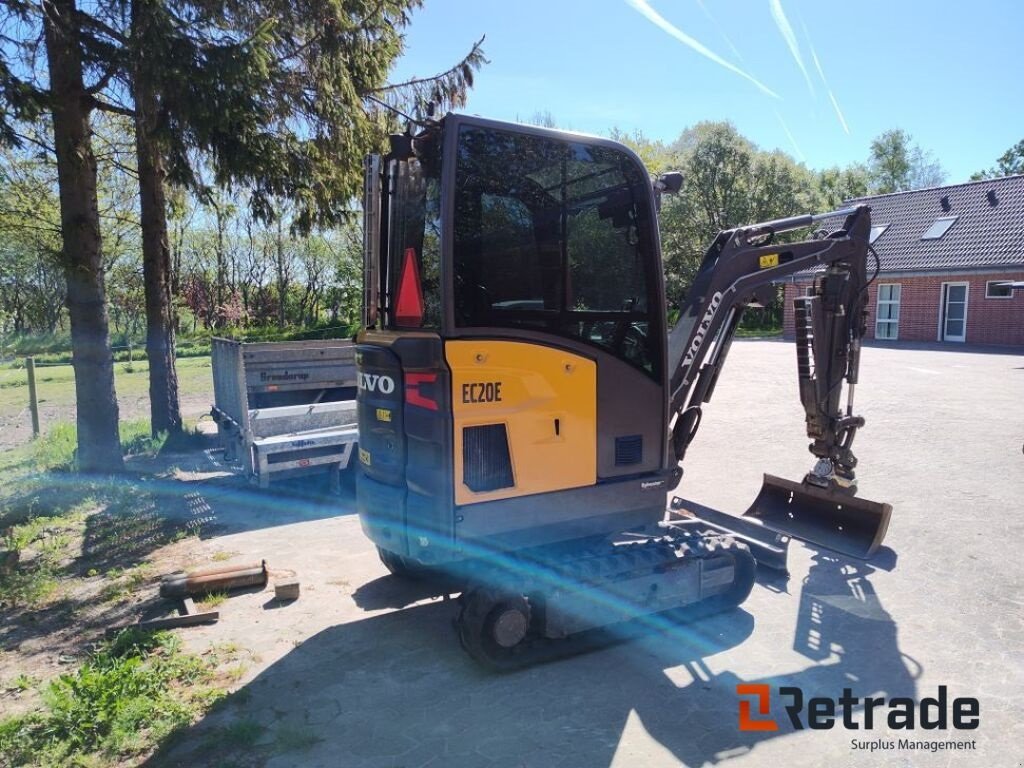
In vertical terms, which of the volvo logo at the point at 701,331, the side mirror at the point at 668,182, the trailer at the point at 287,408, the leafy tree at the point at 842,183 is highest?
→ the leafy tree at the point at 842,183

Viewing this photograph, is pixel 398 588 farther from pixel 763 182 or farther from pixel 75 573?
pixel 763 182

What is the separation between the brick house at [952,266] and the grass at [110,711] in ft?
63.4

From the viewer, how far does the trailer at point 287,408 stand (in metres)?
7.23

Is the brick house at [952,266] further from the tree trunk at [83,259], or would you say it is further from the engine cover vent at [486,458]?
the engine cover vent at [486,458]

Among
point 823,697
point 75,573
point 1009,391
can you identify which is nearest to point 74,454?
point 75,573

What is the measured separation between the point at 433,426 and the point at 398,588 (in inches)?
73.4

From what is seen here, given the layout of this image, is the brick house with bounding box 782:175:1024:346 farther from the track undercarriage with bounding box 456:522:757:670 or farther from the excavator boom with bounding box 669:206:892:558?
the track undercarriage with bounding box 456:522:757:670

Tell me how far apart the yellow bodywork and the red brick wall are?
17575mm

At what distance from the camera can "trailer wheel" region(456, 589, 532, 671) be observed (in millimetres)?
3779

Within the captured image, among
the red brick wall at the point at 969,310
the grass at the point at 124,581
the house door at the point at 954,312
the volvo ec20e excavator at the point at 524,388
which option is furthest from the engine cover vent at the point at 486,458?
the house door at the point at 954,312

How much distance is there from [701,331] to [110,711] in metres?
3.97

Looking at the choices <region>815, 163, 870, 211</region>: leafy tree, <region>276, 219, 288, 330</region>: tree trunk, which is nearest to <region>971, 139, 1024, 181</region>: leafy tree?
<region>815, 163, 870, 211</region>: leafy tree

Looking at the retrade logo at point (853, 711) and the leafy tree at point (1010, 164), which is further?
the leafy tree at point (1010, 164)

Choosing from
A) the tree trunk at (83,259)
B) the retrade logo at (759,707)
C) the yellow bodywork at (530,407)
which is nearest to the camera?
the retrade logo at (759,707)
